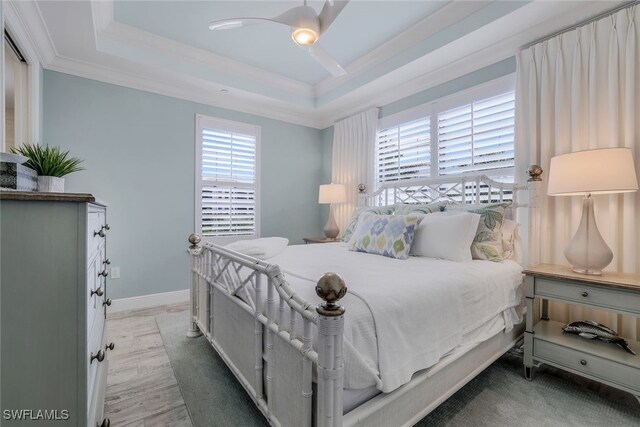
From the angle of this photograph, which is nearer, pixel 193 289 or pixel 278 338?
pixel 278 338

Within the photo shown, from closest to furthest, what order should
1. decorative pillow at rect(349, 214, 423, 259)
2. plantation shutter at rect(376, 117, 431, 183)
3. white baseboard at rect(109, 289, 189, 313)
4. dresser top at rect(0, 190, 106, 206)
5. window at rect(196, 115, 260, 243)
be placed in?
dresser top at rect(0, 190, 106, 206) → decorative pillow at rect(349, 214, 423, 259) → white baseboard at rect(109, 289, 189, 313) → plantation shutter at rect(376, 117, 431, 183) → window at rect(196, 115, 260, 243)

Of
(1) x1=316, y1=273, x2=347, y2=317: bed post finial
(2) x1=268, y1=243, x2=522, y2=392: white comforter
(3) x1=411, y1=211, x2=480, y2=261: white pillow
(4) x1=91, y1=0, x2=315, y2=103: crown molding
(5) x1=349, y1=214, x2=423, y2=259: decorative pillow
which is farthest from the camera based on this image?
(4) x1=91, y1=0, x2=315, y2=103: crown molding

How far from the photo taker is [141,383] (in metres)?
1.79

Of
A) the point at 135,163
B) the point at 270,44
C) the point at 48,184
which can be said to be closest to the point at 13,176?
the point at 48,184

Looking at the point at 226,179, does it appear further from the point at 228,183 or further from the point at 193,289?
the point at 193,289

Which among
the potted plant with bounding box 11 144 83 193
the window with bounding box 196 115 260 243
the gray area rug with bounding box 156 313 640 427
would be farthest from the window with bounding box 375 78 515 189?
the potted plant with bounding box 11 144 83 193

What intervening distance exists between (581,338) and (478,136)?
5.92 feet

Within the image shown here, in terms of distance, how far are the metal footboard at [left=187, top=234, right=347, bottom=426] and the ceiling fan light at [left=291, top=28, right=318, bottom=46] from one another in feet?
4.92

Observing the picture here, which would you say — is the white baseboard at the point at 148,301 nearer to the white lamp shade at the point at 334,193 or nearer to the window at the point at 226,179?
the window at the point at 226,179

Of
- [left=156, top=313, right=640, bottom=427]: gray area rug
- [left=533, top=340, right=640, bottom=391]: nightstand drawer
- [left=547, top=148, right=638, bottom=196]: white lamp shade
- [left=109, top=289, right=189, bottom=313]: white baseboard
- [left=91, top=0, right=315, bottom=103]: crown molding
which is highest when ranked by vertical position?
[left=91, top=0, right=315, bottom=103]: crown molding

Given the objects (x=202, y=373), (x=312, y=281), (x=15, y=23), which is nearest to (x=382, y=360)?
(x=312, y=281)

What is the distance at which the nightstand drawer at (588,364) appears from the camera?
1527 millimetres

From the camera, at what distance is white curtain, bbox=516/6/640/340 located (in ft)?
6.18

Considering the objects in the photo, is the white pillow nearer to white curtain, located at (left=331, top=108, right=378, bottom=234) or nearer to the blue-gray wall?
white curtain, located at (left=331, top=108, right=378, bottom=234)
